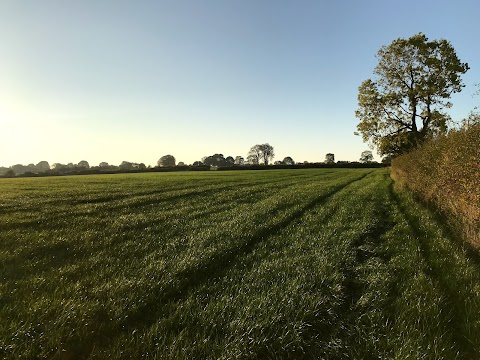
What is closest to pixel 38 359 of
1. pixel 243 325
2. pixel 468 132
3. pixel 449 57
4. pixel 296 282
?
pixel 243 325

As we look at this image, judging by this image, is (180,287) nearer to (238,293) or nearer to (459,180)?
(238,293)

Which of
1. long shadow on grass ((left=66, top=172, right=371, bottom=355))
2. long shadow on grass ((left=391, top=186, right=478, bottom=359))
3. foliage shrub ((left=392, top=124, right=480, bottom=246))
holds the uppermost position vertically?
foliage shrub ((left=392, top=124, right=480, bottom=246))

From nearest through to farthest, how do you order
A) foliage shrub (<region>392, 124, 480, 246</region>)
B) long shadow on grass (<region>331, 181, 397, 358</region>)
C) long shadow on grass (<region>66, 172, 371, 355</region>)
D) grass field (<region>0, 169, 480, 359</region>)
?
grass field (<region>0, 169, 480, 359</region>), long shadow on grass (<region>331, 181, 397, 358</region>), long shadow on grass (<region>66, 172, 371, 355</region>), foliage shrub (<region>392, 124, 480, 246</region>)

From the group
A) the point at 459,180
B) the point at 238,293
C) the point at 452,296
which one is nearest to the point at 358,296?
the point at 452,296

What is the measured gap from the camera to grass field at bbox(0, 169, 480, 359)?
412 cm

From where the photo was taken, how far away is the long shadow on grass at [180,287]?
4.46 metres

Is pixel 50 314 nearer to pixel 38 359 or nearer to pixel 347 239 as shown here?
pixel 38 359

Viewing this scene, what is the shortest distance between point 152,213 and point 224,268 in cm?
885

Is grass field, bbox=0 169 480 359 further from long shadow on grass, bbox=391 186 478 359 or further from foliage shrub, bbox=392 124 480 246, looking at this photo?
foliage shrub, bbox=392 124 480 246

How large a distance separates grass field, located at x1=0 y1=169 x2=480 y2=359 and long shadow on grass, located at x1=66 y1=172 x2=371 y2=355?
2 centimetres

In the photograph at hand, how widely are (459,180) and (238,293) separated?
9.73 meters

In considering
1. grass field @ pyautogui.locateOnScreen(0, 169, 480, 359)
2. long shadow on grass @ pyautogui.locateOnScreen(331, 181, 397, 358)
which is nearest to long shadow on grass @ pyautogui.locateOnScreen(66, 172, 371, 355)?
grass field @ pyautogui.locateOnScreen(0, 169, 480, 359)

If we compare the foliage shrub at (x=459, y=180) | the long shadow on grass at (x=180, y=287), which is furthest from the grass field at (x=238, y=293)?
the foliage shrub at (x=459, y=180)

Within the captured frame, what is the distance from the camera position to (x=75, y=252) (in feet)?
27.2
